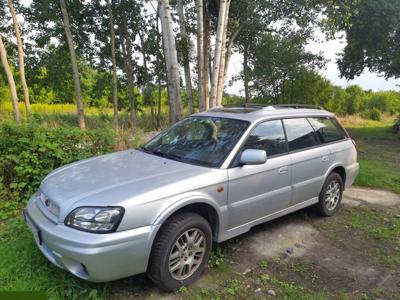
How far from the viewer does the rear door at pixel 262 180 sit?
3.63m

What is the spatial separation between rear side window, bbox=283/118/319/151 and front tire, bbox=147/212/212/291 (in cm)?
183

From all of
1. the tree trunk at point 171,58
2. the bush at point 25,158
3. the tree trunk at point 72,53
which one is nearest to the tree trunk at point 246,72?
the tree trunk at point 72,53

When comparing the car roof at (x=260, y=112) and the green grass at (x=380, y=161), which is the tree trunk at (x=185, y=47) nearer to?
the green grass at (x=380, y=161)

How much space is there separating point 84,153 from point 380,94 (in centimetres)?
3495

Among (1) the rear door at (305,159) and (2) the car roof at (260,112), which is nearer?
(2) the car roof at (260,112)

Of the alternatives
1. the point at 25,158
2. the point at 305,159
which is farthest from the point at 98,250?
the point at 25,158

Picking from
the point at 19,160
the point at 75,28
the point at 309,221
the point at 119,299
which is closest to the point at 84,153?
the point at 19,160

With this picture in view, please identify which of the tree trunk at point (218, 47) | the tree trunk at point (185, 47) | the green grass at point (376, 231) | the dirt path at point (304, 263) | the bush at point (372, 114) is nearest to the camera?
the dirt path at point (304, 263)

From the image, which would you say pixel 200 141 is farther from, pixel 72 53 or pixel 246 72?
pixel 246 72

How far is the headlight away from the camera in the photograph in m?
2.72

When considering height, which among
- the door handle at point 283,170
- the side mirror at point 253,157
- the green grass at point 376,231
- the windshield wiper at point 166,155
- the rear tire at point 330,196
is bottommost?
the green grass at point 376,231


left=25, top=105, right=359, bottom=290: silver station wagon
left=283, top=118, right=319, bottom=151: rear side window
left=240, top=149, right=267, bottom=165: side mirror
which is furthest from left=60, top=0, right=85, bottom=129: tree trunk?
left=240, top=149, right=267, bottom=165: side mirror

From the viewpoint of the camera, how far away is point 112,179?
320cm

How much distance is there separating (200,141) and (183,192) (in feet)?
3.41
